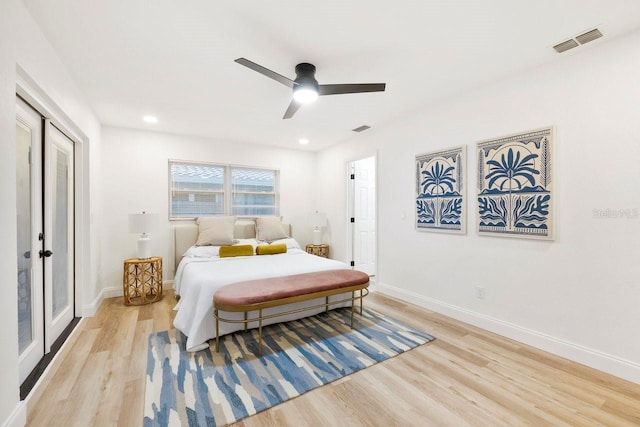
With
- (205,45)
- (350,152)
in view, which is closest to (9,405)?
(205,45)

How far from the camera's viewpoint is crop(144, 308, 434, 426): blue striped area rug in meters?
1.72

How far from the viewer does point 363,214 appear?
5.06 metres

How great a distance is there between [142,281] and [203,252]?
2.75 ft

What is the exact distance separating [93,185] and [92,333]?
174 cm

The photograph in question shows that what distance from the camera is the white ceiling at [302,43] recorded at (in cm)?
178

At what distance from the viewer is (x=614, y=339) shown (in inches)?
81.8

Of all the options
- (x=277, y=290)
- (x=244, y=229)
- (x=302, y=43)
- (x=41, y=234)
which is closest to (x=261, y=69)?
(x=302, y=43)

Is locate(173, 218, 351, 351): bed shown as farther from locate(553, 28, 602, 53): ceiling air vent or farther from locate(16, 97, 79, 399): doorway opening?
locate(553, 28, 602, 53): ceiling air vent

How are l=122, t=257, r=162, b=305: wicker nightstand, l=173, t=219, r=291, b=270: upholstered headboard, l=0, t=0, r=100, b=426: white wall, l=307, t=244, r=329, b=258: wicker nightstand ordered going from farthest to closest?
l=307, t=244, r=329, b=258: wicker nightstand < l=173, t=219, r=291, b=270: upholstered headboard < l=122, t=257, r=162, b=305: wicker nightstand < l=0, t=0, r=100, b=426: white wall

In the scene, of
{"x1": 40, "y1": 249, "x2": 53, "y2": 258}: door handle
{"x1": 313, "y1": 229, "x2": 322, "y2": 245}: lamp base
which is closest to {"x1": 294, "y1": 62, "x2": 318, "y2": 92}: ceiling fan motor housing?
{"x1": 40, "y1": 249, "x2": 53, "y2": 258}: door handle

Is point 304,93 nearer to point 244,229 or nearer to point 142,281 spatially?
point 244,229

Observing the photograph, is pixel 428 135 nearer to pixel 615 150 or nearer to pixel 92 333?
pixel 615 150

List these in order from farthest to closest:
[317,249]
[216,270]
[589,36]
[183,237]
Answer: [317,249] → [183,237] → [216,270] → [589,36]

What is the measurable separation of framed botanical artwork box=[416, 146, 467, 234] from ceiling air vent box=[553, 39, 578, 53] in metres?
1.07
